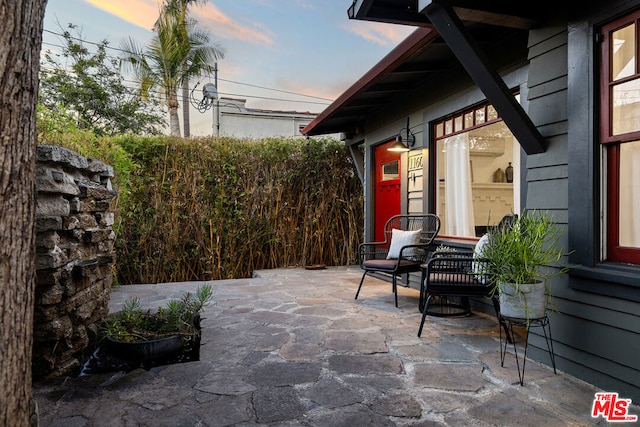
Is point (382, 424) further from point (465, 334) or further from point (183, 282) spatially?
point (183, 282)

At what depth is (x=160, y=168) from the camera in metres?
5.32

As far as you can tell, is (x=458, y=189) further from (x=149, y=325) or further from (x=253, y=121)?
(x=253, y=121)

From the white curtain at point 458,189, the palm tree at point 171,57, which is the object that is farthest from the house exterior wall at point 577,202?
the palm tree at point 171,57

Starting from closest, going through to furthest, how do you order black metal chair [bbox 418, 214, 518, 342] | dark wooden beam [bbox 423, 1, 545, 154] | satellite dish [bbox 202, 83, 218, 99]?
dark wooden beam [bbox 423, 1, 545, 154] → black metal chair [bbox 418, 214, 518, 342] → satellite dish [bbox 202, 83, 218, 99]

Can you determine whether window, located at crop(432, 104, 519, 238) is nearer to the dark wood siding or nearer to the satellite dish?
the dark wood siding

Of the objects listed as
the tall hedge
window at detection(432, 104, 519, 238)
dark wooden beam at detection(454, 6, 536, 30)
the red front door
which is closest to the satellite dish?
the tall hedge

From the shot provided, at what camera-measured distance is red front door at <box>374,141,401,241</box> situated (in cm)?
524

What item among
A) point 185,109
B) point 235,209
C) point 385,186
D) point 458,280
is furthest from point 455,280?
point 185,109

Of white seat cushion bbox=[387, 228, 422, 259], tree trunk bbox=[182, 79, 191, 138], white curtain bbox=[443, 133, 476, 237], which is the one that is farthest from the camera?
tree trunk bbox=[182, 79, 191, 138]

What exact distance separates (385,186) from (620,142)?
3.64 m

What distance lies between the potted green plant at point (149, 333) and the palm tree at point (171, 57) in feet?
29.0

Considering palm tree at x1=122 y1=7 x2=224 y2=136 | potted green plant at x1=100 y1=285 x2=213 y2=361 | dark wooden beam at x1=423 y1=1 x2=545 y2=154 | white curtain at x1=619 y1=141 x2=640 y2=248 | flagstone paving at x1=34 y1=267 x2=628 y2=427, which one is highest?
palm tree at x1=122 y1=7 x2=224 y2=136

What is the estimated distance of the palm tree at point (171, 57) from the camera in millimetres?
10453

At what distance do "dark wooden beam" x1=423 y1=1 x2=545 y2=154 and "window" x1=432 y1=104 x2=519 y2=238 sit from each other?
108cm
